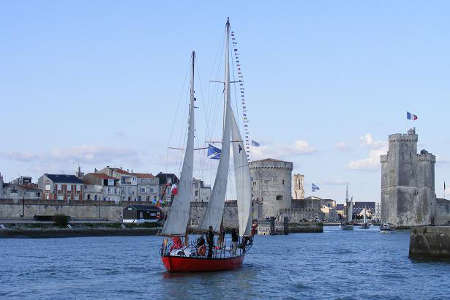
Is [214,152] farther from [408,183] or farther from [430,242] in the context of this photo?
[408,183]

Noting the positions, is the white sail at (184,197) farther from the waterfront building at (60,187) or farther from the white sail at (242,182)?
the waterfront building at (60,187)

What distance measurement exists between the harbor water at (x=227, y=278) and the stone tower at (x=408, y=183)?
211 feet

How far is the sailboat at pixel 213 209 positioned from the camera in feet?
130

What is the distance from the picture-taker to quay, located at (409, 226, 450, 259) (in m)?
50.3

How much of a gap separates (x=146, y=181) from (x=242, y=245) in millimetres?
94630

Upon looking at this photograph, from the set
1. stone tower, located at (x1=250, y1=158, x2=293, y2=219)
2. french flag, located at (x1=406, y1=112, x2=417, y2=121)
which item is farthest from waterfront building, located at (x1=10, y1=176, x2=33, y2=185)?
french flag, located at (x1=406, y1=112, x2=417, y2=121)

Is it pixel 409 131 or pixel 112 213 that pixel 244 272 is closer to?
pixel 112 213

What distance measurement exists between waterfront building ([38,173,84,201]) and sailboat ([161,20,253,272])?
85.4 m

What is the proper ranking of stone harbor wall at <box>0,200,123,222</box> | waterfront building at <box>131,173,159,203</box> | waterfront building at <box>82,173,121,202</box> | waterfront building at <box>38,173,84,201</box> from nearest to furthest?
stone harbor wall at <box>0,200,123,222</box> < waterfront building at <box>38,173,84,201</box> < waterfront building at <box>82,173,121,202</box> < waterfront building at <box>131,173,159,203</box>

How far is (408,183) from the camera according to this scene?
12194 centimetres

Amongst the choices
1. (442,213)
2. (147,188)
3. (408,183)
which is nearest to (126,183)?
(147,188)

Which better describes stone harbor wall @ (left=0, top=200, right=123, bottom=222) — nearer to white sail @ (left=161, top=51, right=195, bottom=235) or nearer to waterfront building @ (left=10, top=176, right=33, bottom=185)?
waterfront building @ (left=10, top=176, right=33, bottom=185)

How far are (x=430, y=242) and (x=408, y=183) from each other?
71.9 m

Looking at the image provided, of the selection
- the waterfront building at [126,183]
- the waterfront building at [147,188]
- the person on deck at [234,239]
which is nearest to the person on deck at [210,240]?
the person on deck at [234,239]
